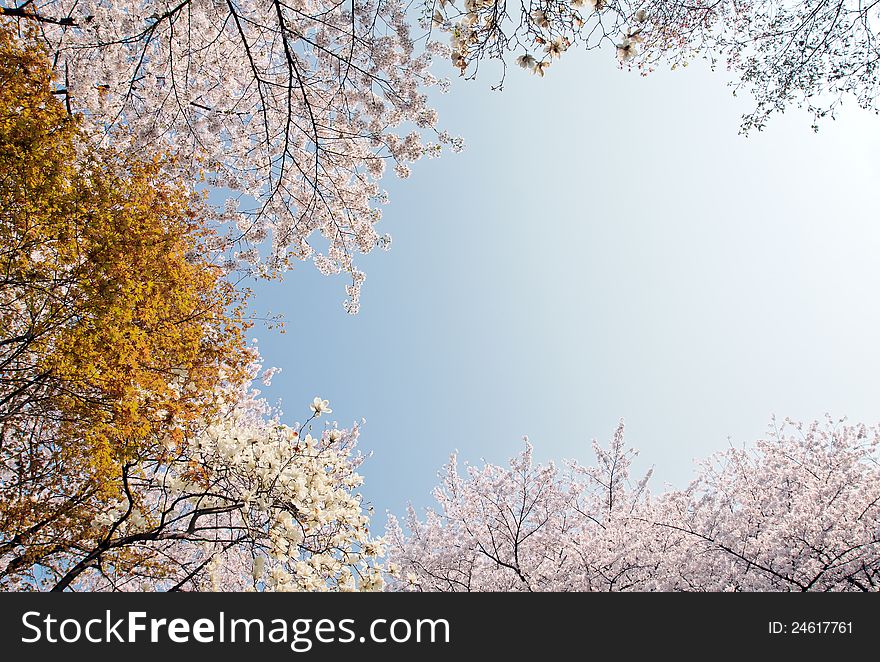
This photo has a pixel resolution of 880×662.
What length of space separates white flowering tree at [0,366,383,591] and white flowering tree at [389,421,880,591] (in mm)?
4433

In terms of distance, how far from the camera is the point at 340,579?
3.69 m

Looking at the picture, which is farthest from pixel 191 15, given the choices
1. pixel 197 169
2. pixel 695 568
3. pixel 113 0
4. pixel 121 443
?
pixel 695 568

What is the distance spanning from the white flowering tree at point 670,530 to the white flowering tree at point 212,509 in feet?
14.5

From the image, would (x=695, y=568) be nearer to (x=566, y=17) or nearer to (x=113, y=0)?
(x=566, y=17)

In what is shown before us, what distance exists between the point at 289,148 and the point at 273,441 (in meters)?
3.30

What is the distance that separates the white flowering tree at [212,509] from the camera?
3842 mm

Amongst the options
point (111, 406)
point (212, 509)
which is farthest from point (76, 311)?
point (212, 509)

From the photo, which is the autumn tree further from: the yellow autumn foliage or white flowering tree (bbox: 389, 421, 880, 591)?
white flowering tree (bbox: 389, 421, 880, 591)

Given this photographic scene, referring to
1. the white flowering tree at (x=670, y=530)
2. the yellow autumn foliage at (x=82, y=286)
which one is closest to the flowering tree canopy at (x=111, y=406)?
the yellow autumn foliage at (x=82, y=286)

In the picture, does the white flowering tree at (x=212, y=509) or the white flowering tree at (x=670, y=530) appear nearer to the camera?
the white flowering tree at (x=212, y=509)

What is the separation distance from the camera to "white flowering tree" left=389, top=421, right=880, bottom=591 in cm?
845

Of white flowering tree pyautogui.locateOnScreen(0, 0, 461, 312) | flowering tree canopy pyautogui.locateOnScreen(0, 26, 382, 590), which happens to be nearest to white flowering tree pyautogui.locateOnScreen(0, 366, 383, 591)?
flowering tree canopy pyautogui.locateOnScreen(0, 26, 382, 590)

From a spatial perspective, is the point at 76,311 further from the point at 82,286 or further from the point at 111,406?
the point at 111,406

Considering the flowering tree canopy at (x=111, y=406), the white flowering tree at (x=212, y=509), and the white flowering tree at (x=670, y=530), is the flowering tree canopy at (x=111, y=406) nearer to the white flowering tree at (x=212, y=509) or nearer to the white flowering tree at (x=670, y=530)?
the white flowering tree at (x=212, y=509)
